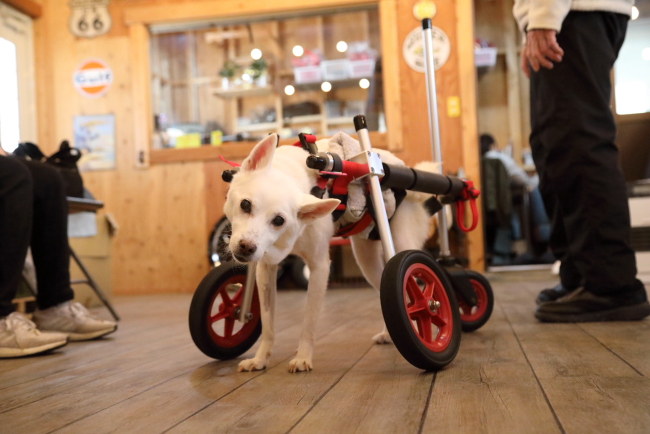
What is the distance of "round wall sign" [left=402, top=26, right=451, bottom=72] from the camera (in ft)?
15.9

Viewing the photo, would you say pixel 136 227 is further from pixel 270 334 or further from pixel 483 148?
pixel 270 334

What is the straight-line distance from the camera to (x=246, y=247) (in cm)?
125

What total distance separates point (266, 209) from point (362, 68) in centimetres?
415

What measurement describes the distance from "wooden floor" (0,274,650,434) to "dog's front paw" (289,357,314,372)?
27 mm

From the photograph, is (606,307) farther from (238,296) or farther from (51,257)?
(51,257)

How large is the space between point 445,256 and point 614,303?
62 centimetres

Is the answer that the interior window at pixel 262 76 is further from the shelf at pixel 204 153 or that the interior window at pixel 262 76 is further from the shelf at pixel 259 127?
the shelf at pixel 204 153

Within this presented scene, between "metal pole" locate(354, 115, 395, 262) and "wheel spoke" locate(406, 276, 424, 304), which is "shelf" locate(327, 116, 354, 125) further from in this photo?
"wheel spoke" locate(406, 276, 424, 304)

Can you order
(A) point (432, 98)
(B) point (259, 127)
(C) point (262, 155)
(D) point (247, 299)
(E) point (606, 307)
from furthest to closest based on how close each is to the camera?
(B) point (259, 127) < (E) point (606, 307) < (A) point (432, 98) < (D) point (247, 299) < (C) point (262, 155)

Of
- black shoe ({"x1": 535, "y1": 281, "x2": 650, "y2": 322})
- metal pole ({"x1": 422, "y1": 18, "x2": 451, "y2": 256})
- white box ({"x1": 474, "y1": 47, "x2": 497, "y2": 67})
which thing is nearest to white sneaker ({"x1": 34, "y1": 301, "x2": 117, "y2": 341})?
metal pole ({"x1": 422, "y1": 18, "x2": 451, "y2": 256})

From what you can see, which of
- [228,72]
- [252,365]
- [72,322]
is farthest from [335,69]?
[252,365]

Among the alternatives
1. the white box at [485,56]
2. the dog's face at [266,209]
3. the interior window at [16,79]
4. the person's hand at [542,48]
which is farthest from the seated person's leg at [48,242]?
the white box at [485,56]

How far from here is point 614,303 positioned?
209 centimetres

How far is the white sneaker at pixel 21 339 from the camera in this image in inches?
73.9
